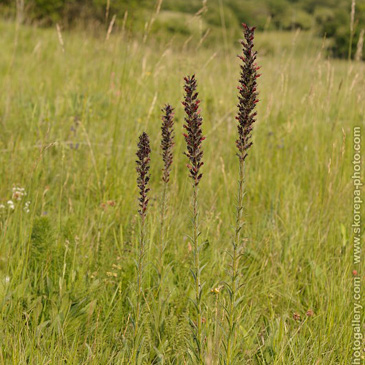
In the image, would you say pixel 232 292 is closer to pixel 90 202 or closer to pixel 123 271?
pixel 123 271

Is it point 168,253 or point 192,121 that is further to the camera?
point 168,253

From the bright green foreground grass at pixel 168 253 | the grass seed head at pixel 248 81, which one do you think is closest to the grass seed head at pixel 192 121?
the grass seed head at pixel 248 81

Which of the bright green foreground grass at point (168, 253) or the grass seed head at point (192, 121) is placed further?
the bright green foreground grass at point (168, 253)

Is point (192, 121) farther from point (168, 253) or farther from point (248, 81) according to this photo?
point (168, 253)

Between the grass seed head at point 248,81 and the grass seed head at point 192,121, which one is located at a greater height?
the grass seed head at point 248,81

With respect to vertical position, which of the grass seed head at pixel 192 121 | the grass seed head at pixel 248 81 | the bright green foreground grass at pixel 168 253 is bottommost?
the bright green foreground grass at pixel 168 253

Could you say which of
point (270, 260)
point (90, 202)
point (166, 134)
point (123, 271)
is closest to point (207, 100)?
point (90, 202)

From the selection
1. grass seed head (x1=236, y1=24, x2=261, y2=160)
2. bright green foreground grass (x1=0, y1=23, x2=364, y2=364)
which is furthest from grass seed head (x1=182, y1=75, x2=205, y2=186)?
bright green foreground grass (x1=0, y1=23, x2=364, y2=364)

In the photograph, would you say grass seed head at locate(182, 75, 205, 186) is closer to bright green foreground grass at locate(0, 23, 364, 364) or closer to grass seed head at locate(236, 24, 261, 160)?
grass seed head at locate(236, 24, 261, 160)

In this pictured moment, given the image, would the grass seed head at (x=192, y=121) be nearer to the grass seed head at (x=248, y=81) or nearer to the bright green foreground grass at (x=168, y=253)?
the grass seed head at (x=248, y=81)

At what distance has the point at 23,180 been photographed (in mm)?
3066

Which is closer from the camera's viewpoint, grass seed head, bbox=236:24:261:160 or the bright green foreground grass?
grass seed head, bbox=236:24:261:160

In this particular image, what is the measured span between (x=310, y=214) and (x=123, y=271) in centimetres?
142

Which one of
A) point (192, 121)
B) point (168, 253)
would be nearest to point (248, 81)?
point (192, 121)
